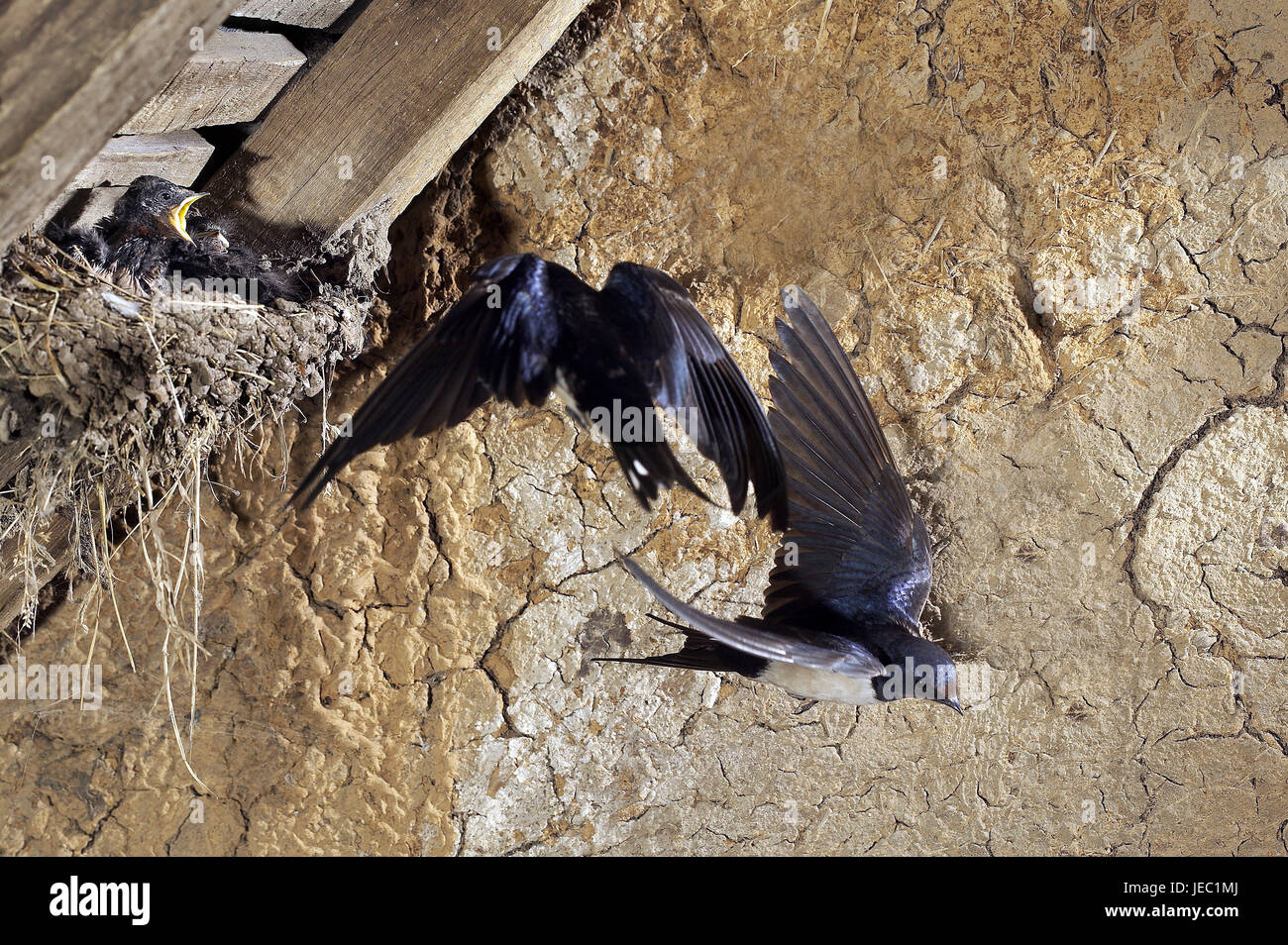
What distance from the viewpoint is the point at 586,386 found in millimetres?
1410

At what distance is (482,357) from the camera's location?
1383mm

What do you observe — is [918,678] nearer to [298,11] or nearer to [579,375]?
[579,375]

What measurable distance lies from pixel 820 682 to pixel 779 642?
0.24m

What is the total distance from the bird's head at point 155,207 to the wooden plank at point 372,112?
166mm

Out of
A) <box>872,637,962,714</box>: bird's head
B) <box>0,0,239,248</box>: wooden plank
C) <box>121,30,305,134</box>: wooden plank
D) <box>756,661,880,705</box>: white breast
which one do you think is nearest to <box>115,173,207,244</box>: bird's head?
<box>121,30,305,134</box>: wooden plank

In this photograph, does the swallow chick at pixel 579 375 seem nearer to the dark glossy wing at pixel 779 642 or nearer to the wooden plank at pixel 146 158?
the dark glossy wing at pixel 779 642

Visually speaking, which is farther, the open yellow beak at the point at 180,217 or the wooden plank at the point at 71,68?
the open yellow beak at the point at 180,217

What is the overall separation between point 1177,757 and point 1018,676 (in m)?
0.41

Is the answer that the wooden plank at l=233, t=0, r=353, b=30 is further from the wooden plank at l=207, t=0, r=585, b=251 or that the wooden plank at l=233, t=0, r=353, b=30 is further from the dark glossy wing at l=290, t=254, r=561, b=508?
the dark glossy wing at l=290, t=254, r=561, b=508

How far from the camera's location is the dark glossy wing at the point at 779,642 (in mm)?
1143

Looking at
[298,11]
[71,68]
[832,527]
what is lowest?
[832,527]

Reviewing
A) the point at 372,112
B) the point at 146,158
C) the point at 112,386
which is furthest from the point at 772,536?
the point at 146,158

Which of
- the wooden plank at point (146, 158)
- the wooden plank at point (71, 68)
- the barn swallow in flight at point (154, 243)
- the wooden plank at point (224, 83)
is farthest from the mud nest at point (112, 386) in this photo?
the wooden plank at point (71, 68)

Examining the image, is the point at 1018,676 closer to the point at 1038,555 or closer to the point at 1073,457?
the point at 1038,555
